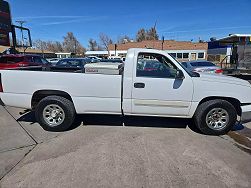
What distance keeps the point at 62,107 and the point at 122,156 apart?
195cm

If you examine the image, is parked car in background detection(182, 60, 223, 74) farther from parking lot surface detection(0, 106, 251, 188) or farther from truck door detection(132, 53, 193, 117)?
truck door detection(132, 53, 193, 117)

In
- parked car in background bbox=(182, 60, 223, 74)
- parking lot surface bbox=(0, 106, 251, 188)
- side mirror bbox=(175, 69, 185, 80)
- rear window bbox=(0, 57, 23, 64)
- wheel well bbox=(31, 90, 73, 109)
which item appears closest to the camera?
parking lot surface bbox=(0, 106, 251, 188)

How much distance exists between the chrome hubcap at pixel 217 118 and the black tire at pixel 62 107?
315cm

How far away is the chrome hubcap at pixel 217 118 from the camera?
4793 millimetres

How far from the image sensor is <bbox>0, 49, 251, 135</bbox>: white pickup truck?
15.2ft

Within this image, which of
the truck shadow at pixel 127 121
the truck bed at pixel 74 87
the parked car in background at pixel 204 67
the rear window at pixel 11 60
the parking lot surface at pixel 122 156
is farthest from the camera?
the parked car in background at pixel 204 67

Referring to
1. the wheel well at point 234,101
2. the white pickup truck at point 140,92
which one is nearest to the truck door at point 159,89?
the white pickup truck at point 140,92

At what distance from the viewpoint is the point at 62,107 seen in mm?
4906

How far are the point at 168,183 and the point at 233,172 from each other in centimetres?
113

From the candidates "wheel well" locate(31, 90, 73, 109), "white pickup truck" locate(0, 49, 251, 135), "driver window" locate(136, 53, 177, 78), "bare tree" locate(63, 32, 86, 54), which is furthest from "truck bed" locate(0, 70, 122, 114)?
"bare tree" locate(63, 32, 86, 54)

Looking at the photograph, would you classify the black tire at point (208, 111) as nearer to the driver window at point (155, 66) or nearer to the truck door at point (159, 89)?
the truck door at point (159, 89)

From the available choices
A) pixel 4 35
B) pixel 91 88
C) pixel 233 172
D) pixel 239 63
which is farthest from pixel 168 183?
pixel 4 35

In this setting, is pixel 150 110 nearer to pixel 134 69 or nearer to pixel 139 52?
pixel 134 69

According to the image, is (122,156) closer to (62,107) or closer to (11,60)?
(62,107)
